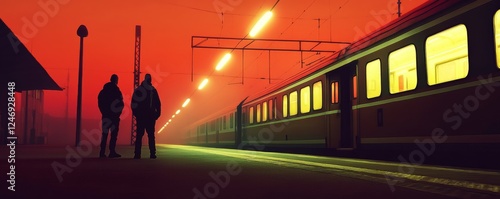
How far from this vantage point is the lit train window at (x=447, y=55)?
8789 mm

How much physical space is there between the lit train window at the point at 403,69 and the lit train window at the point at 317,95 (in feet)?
14.1

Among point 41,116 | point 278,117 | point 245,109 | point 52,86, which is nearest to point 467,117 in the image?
point 278,117

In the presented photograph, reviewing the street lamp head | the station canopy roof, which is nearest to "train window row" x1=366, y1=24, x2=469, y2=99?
the station canopy roof

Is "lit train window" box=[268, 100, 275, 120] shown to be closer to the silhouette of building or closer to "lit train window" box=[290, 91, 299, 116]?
"lit train window" box=[290, 91, 299, 116]

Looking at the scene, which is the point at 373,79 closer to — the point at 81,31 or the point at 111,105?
the point at 111,105

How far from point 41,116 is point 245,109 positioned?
1316 inches

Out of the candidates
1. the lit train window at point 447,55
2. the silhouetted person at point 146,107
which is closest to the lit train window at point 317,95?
the silhouetted person at point 146,107

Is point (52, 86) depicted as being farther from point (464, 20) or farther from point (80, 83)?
point (464, 20)

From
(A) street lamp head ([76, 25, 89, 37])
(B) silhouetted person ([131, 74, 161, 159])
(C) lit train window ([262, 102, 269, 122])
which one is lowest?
(B) silhouetted person ([131, 74, 161, 159])

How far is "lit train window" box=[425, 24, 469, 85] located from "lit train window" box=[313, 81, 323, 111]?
5871mm

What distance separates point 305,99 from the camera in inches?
670

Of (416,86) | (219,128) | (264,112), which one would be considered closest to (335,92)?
(416,86)

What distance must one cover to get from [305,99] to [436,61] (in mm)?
7735

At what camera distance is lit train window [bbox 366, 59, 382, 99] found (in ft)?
39.0
